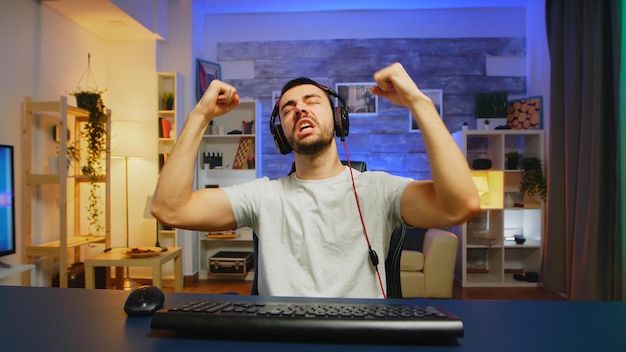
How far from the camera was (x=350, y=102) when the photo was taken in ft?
15.0

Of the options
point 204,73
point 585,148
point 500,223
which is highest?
point 204,73

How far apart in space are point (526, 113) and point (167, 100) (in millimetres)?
3799

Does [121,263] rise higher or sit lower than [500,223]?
lower

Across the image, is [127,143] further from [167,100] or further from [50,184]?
[50,184]

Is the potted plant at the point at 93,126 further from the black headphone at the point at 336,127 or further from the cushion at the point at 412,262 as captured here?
the cushion at the point at 412,262

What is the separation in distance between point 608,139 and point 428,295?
184 centimetres

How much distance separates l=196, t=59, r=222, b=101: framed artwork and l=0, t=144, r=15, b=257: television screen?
1924mm

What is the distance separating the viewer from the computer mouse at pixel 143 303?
2.13 ft

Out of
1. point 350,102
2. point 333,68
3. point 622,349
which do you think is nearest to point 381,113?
point 350,102

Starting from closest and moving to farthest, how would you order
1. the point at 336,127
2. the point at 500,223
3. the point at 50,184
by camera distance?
the point at 336,127 < the point at 50,184 < the point at 500,223

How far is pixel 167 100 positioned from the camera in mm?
4141

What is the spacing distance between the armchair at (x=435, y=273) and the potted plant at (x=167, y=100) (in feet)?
9.25

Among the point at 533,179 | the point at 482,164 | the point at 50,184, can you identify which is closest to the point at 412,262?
the point at 482,164

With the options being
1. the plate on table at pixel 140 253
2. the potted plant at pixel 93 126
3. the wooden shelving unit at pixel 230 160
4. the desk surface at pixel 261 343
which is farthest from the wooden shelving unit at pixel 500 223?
the desk surface at pixel 261 343
